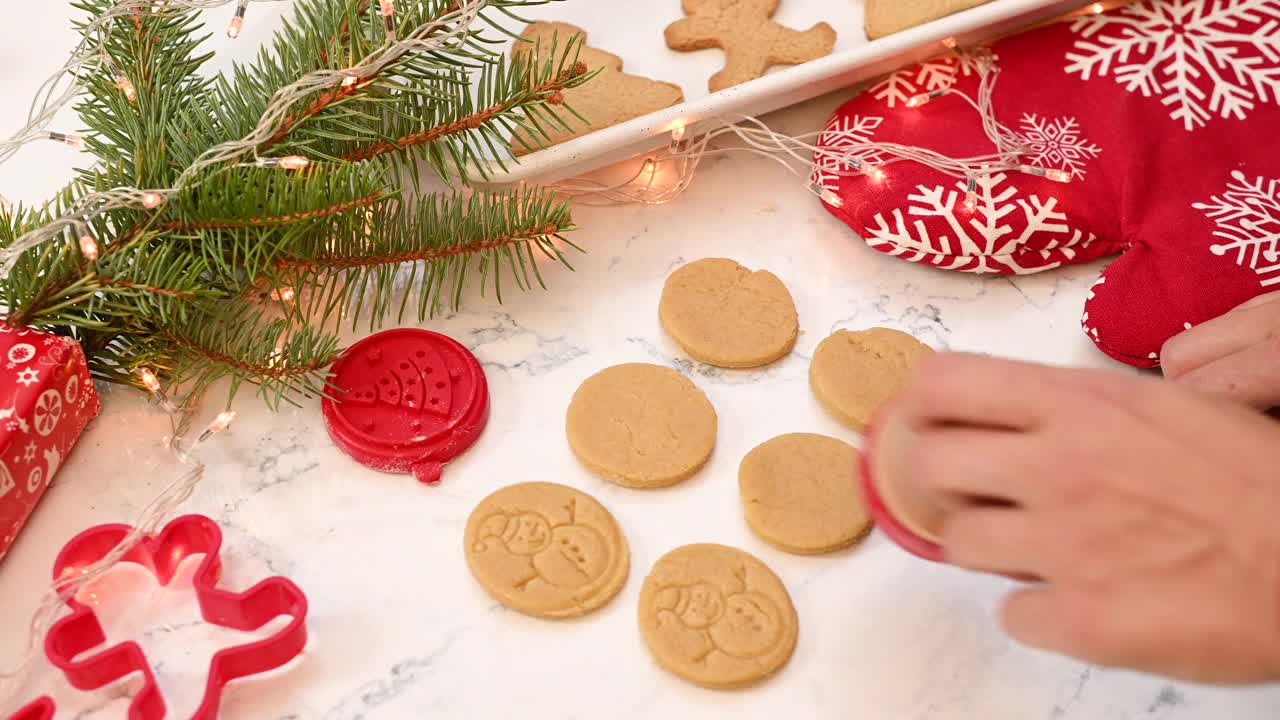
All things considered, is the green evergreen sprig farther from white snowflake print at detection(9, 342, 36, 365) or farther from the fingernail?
the fingernail

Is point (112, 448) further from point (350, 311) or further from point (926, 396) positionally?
point (926, 396)

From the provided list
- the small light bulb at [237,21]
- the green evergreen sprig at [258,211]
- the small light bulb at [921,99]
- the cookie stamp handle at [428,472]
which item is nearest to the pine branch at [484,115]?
the green evergreen sprig at [258,211]

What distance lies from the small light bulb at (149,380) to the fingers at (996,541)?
65 cm

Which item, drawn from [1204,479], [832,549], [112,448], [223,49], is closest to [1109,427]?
[1204,479]

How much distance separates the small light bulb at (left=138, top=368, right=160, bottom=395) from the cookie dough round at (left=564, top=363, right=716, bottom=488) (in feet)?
1.13

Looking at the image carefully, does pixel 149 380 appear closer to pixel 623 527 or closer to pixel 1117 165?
pixel 623 527

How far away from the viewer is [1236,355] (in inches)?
34.3

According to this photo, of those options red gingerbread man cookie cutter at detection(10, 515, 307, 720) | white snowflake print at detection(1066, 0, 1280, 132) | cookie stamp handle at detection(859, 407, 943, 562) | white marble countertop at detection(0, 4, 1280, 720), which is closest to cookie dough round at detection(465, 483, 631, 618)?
white marble countertop at detection(0, 4, 1280, 720)

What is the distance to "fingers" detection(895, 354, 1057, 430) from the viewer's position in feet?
1.93

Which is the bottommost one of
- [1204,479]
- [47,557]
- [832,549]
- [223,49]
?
[832,549]

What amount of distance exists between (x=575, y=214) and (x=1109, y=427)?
2.11ft

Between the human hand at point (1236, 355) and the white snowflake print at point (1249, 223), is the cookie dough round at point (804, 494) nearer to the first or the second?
the human hand at point (1236, 355)

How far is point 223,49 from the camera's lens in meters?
1.16

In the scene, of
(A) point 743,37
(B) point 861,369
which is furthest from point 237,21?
(B) point 861,369
